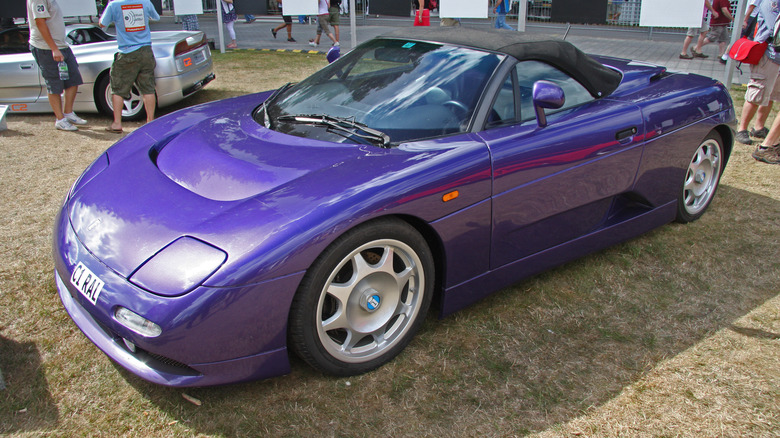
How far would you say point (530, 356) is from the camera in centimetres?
271

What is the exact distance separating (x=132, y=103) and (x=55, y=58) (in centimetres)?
92

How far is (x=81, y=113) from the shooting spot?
23.8 feet

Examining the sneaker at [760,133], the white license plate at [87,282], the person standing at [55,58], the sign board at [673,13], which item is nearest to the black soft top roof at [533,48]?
the white license plate at [87,282]

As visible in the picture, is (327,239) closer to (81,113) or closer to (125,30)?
(125,30)

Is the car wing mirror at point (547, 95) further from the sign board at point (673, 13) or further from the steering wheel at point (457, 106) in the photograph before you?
the sign board at point (673, 13)

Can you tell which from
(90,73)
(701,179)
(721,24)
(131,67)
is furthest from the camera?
(721,24)

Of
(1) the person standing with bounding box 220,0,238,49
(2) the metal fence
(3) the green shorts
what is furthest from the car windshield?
(1) the person standing with bounding box 220,0,238,49

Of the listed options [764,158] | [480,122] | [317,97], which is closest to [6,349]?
[317,97]

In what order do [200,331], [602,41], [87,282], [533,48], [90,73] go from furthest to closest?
1. [602,41]
2. [90,73]
3. [533,48]
4. [87,282]
5. [200,331]

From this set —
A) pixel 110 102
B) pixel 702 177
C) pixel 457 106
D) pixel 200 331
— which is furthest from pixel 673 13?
pixel 200 331

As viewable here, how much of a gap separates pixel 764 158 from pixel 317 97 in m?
4.33

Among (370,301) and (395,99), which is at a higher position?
(395,99)

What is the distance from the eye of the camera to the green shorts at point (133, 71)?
6180 mm

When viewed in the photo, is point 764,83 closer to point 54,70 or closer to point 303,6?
point 54,70
